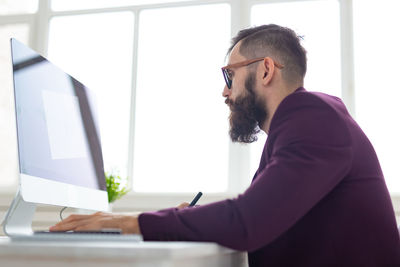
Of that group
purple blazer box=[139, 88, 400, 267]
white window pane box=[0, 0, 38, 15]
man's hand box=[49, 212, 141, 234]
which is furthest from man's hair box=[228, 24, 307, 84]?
white window pane box=[0, 0, 38, 15]

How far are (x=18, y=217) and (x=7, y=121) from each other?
Result: 292cm

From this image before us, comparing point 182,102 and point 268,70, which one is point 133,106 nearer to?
point 182,102

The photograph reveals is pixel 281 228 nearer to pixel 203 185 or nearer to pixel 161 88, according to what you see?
pixel 203 185

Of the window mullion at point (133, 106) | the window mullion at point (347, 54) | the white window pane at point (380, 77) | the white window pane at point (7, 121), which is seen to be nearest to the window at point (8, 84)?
the white window pane at point (7, 121)

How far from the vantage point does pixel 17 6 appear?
4027 millimetres

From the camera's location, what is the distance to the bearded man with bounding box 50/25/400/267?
2.74 ft

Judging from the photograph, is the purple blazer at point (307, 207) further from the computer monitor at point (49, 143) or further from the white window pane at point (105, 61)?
the white window pane at point (105, 61)

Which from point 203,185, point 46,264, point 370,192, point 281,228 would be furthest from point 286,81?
point 203,185

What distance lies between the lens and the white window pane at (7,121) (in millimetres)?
3773

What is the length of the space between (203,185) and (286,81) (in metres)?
2.15

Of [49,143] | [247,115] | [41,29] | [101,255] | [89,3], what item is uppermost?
[89,3]

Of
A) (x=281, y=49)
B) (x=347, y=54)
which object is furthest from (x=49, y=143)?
(x=347, y=54)

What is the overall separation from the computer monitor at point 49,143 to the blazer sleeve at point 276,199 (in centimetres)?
31

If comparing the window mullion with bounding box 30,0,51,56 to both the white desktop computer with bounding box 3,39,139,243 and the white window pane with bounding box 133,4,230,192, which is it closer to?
the white window pane with bounding box 133,4,230,192
